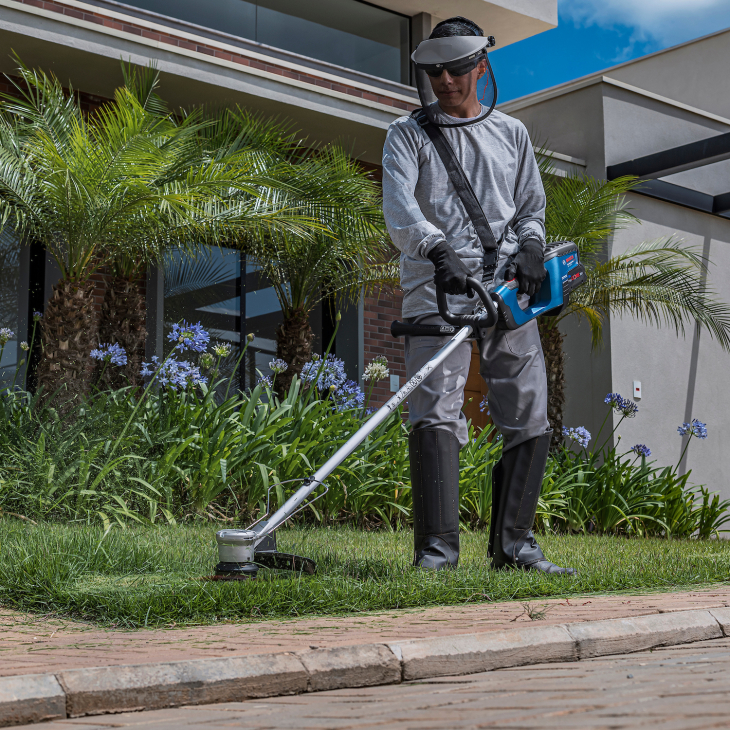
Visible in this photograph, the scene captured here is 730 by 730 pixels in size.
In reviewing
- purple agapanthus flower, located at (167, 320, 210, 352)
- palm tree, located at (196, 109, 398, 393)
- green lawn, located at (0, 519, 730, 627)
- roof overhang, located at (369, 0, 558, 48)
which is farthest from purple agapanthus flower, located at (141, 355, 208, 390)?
roof overhang, located at (369, 0, 558, 48)

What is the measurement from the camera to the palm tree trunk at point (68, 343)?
24.2ft

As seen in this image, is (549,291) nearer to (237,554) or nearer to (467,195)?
(467,195)

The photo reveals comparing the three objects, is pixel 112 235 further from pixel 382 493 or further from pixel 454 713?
pixel 454 713

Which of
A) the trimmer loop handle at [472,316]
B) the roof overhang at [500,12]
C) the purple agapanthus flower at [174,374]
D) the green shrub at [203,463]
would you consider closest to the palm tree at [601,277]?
the green shrub at [203,463]

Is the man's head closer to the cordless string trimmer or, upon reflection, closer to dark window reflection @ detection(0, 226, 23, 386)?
the cordless string trimmer

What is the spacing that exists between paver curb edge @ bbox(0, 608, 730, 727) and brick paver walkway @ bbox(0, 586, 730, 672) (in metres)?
0.08

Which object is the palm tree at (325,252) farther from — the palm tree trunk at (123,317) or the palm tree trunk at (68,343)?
the palm tree trunk at (68,343)

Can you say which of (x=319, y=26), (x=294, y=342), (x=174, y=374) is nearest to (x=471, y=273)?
(x=174, y=374)

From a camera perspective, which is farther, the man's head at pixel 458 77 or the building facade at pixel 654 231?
the building facade at pixel 654 231

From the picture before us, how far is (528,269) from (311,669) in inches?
85.9

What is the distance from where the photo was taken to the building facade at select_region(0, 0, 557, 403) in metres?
9.55

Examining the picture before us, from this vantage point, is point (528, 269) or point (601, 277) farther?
point (601, 277)

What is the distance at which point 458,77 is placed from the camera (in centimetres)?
426

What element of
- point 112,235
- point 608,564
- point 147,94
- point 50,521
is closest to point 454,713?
point 608,564
